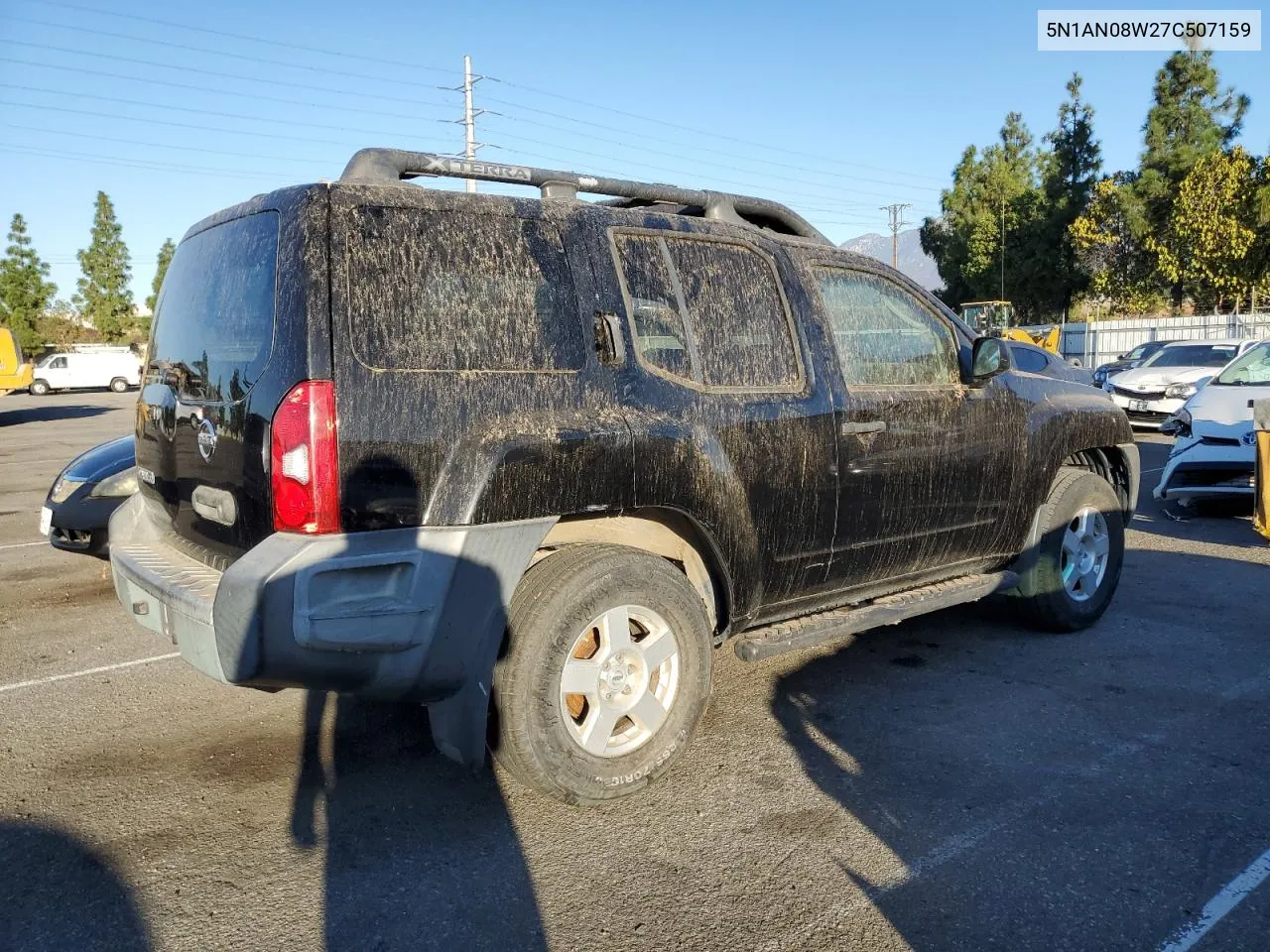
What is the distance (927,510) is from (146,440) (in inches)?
128

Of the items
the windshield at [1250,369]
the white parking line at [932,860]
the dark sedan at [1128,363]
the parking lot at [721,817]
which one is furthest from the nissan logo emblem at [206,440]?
the dark sedan at [1128,363]

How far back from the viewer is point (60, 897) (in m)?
2.86

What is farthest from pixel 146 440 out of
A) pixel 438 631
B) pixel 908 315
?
pixel 908 315

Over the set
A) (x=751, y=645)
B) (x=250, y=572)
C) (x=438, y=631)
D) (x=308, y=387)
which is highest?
(x=308, y=387)

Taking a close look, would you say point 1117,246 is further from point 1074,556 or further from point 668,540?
point 668,540

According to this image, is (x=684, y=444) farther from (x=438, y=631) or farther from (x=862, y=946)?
(x=862, y=946)

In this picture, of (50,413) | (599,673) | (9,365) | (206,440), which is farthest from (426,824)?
(50,413)

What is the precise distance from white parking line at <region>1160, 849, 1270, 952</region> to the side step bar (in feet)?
A: 5.11

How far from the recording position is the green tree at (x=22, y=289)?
53.7 metres

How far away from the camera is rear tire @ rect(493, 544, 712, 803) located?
3176 millimetres

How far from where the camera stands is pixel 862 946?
2613 millimetres

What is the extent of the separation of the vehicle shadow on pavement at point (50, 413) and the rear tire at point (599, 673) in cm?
2745

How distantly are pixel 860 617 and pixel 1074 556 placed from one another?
1794 mm

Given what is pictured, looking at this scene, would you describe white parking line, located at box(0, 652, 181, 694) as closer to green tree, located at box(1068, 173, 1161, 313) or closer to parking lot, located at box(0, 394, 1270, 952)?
parking lot, located at box(0, 394, 1270, 952)
